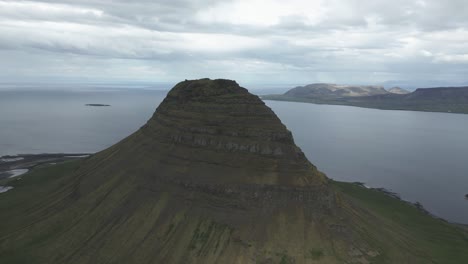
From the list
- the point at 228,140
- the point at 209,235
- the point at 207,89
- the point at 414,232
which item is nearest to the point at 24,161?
the point at 207,89

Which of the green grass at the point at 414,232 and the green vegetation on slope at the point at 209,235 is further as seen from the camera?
the green grass at the point at 414,232

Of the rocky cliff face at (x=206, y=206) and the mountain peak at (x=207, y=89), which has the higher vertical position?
the mountain peak at (x=207, y=89)

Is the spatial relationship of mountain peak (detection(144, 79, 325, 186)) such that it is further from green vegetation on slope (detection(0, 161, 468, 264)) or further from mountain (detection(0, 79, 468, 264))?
green vegetation on slope (detection(0, 161, 468, 264))

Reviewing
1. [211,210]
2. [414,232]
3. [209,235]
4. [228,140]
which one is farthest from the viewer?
[414,232]

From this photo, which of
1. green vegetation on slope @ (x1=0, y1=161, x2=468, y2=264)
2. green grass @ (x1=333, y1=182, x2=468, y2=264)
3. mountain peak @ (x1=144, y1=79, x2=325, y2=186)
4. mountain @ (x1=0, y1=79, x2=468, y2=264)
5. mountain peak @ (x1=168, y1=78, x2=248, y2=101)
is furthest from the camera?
mountain peak @ (x1=168, y1=78, x2=248, y2=101)

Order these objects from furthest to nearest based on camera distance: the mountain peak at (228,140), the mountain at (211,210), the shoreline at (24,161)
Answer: the shoreline at (24,161)
the mountain peak at (228,140)
the mountain at (211,210)

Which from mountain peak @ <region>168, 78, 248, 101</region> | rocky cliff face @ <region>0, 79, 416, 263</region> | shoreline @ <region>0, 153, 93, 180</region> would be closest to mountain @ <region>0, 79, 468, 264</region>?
rocky cliff face @ <region>0, 79, 416, 263</region>

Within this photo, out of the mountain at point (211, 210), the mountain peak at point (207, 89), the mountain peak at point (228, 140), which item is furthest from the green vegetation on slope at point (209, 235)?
the mountain peak at point (207, 89)

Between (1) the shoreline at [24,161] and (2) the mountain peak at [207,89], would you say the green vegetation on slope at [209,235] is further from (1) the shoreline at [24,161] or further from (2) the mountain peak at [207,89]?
(1) the shoreline at [24,161]

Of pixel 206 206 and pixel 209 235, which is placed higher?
pixel 206 206

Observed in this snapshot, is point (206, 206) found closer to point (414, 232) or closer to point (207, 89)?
point (207, 89)
